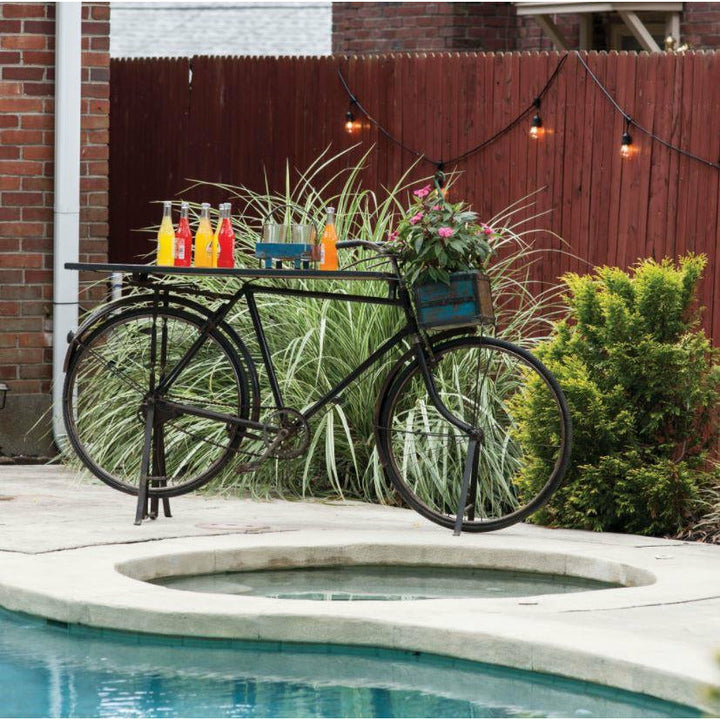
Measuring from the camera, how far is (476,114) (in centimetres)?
896

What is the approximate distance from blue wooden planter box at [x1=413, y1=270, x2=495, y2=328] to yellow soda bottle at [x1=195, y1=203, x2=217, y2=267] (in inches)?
35.1

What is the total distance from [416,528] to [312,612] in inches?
74.4

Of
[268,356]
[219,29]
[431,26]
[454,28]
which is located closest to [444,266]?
[268,356]

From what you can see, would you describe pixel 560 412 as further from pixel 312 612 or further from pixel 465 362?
pixel 312 612

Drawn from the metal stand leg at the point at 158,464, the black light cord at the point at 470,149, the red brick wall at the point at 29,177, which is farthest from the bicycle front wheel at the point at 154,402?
the black light cord at the point at 470,149

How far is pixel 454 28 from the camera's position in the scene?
49.3 ft

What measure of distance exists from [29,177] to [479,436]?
134 inches

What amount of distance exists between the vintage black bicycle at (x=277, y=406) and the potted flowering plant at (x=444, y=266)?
124 millimetres

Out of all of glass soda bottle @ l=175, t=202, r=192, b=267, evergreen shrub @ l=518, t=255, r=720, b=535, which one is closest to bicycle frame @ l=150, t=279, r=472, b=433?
glass soda bottle @ l=175, t=202, r=192, b=267

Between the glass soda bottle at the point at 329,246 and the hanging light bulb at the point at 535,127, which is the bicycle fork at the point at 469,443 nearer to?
the glass soda bottle at the point at 329,246

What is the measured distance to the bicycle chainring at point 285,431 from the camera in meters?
6.42

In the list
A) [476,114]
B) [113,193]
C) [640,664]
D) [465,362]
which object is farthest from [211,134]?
[640,664]

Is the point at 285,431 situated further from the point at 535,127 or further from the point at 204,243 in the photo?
the point at 535,127

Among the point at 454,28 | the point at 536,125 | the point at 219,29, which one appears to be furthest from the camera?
the point at 219,29
